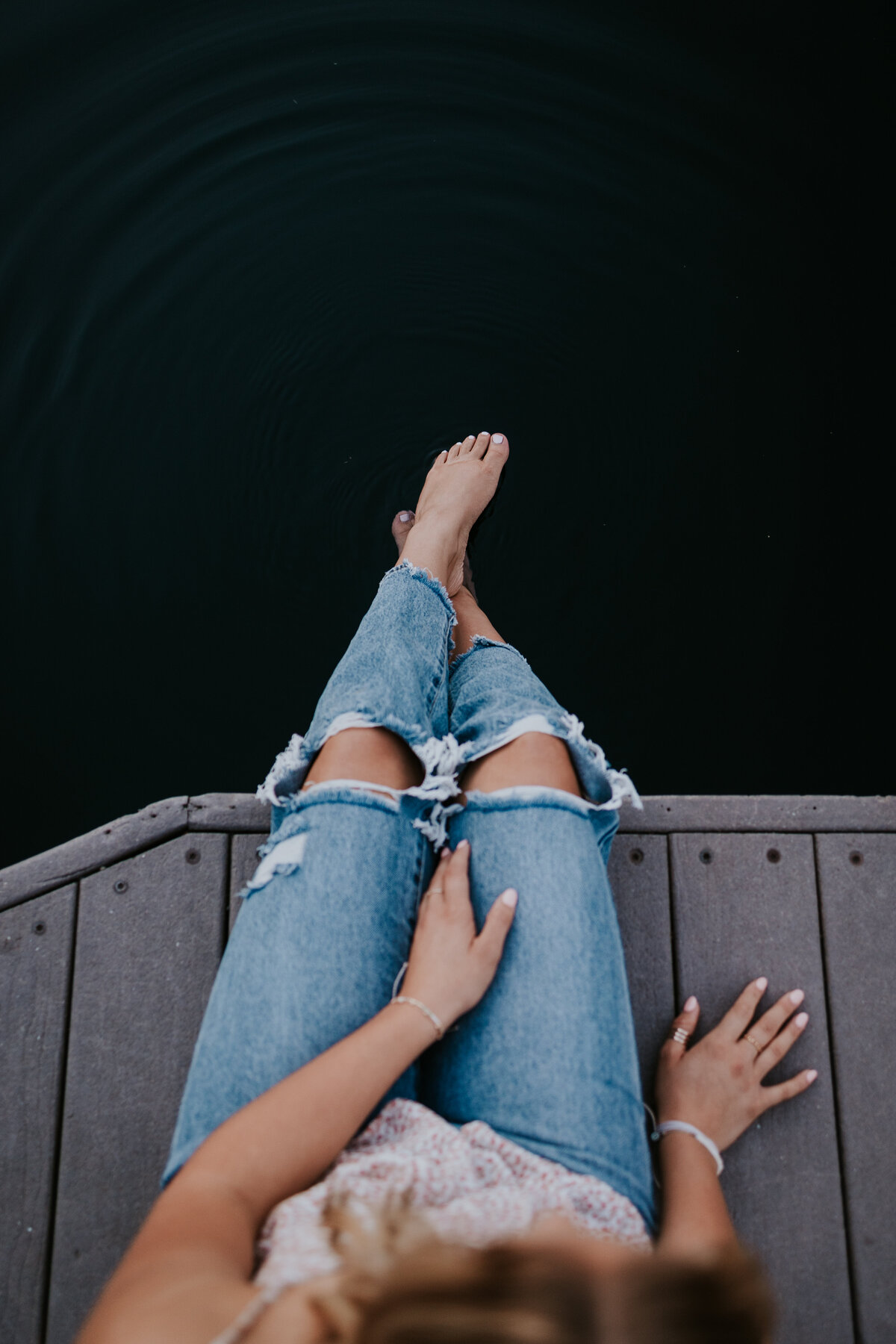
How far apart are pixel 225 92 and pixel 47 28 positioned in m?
0.53

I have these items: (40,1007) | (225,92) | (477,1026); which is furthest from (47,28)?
(477,1026)

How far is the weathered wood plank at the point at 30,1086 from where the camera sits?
3.71 feet

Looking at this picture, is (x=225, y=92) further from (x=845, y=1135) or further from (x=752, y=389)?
(x=845, y=1135)


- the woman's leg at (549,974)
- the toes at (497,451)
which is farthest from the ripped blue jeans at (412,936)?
the toes at (497,451)

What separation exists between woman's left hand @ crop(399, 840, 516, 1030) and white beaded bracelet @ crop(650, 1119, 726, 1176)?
363 millimetres

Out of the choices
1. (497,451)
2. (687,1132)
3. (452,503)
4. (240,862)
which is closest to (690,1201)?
(687,1132)

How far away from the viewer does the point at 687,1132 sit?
1.04 meters

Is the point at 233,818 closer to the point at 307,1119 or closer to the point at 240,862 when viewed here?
the point at 240,862

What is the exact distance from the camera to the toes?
1.88 metres

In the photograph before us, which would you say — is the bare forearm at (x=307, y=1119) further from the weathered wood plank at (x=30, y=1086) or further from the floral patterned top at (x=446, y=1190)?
the weathered wood plank at (x=30, y=1086)

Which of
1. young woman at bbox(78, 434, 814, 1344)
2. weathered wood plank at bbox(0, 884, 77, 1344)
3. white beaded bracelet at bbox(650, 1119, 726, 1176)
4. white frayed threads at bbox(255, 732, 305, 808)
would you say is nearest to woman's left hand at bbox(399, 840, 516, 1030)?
young woman at bbox(78, 434, 814, 1344)

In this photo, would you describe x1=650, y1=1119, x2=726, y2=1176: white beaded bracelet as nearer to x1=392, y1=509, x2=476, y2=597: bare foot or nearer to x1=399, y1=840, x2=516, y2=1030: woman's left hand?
x1=399, y1=840, x2=516, y2=1030: woman's left hand

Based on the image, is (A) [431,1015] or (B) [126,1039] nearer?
(A) [431,1015]

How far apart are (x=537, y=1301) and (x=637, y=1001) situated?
740 millimetres
